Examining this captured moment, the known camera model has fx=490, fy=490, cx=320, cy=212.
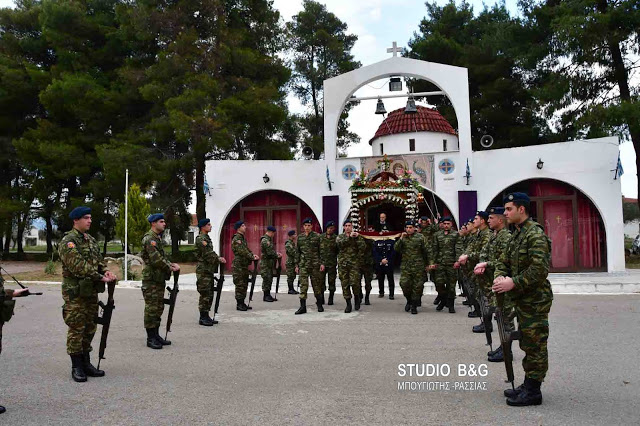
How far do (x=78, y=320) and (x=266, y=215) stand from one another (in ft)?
43.8

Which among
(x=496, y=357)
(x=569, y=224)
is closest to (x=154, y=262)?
(x=496, y=357)

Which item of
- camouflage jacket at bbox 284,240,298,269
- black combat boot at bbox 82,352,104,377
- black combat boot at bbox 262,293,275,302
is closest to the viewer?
black combat boot at bbox 82,352,104,377

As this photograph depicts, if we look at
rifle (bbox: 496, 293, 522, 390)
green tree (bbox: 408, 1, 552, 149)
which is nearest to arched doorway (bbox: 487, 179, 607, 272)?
green tree (bbox: 408, 1, 552, 149)

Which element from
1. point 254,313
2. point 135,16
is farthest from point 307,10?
point 254,313

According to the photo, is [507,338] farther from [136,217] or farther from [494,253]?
[136,217]

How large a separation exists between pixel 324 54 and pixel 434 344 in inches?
1133

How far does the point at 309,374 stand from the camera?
5.29 metres

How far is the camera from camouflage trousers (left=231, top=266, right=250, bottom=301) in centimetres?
1015

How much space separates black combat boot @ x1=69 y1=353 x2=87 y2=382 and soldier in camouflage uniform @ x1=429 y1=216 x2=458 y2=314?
615 cm

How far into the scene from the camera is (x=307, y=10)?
1304 inches

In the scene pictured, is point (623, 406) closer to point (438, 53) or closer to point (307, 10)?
point (438, 53)

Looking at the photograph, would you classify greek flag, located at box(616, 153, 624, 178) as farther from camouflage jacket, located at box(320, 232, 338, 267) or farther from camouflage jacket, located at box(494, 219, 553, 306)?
camouflage jacket, located at box(494, 219, 553, 306)

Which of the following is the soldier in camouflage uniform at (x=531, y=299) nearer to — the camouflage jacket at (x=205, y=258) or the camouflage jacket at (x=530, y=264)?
the camouflage jacket at (x=530, y=264)

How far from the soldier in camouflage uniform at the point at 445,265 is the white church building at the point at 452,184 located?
5547 millimetres
